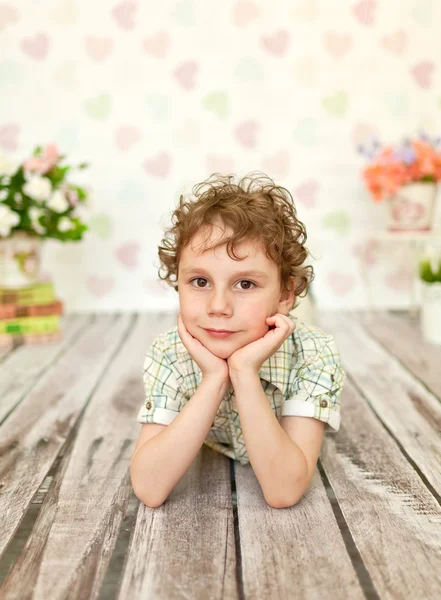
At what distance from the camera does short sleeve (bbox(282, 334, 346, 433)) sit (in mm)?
1230

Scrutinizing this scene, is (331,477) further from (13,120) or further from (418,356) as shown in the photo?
(13,120)

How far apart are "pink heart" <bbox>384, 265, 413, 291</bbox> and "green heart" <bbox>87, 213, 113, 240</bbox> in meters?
1.42

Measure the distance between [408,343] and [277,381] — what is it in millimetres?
1460

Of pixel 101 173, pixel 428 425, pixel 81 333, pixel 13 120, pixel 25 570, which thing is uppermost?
pixel 13 120

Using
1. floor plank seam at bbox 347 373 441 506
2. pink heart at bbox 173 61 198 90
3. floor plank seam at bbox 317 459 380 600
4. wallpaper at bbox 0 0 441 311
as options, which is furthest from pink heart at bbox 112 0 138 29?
floor plank seam at bbox 317 459 380 600

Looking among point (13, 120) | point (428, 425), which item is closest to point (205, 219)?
point (428, 425)

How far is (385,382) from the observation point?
81.0 inches

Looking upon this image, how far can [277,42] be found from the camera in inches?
128

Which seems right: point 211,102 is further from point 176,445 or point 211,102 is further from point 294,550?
point 294,550

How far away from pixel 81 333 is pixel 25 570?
77.0 inches

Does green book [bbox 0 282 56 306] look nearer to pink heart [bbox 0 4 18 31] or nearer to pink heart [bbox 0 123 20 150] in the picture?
pink heart [bbox 0 123 20 150]

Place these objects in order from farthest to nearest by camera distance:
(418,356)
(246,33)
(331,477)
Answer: (246,33)
(418,356)
(331,477)

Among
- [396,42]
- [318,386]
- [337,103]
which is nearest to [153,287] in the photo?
[337,103]

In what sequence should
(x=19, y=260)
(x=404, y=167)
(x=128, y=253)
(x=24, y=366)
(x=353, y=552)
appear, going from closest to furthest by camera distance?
(x=353, y=552) < (x=24, y=366) < (x=19, y=260) < (x=404, y=167) < (x=128, y=253)
